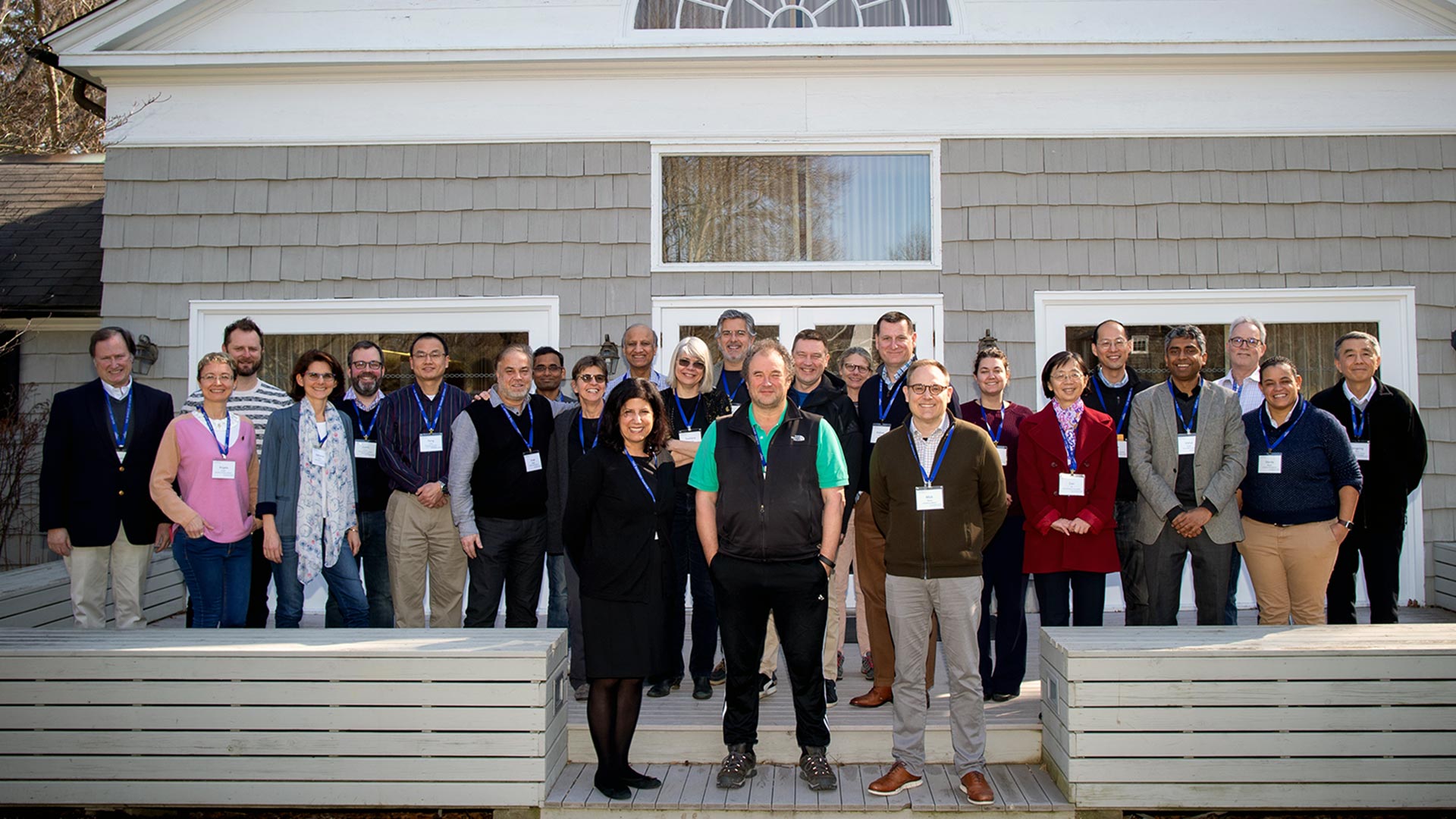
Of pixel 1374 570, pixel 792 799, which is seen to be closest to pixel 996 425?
pixel 792 799

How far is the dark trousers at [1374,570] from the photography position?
4504 mm

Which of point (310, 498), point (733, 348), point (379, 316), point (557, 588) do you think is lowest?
point (557, 588)

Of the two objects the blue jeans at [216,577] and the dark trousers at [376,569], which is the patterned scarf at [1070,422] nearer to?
the dark trousers at [376,569]

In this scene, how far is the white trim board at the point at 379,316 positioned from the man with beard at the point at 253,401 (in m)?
1.39

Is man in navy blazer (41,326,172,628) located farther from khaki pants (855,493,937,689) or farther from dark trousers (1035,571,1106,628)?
dark trousers (1035,571,1106,628)

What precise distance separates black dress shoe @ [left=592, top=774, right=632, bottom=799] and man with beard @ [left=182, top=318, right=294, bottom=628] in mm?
1974

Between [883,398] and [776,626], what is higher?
[883,398]

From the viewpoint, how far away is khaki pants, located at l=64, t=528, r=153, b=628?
424cm

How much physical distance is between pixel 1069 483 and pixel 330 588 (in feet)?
10.9

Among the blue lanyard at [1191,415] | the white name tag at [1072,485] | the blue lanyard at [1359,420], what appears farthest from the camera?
the blue lanyard at [1359,420]

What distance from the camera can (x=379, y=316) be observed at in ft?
19.9

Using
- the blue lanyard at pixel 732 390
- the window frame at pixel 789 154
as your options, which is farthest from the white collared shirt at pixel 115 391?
the window frame at pixel 789 154

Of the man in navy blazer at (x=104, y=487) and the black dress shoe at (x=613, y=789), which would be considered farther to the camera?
the man in navy blazer at (x=104, y=487)

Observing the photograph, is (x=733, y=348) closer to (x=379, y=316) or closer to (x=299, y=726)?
(x=299, y=726)
